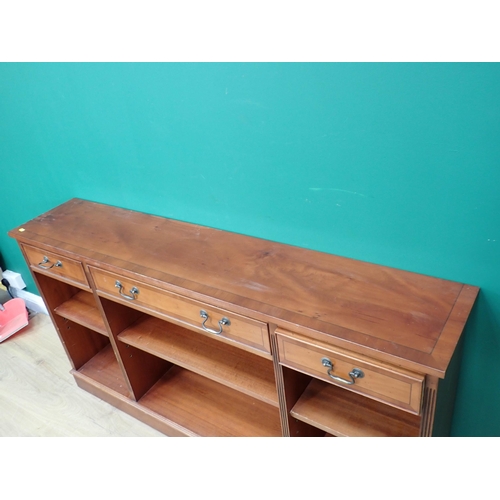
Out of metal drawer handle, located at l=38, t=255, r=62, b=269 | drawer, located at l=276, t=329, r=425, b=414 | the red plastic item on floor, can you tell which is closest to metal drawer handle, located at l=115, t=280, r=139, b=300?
metal drawer handle, located at l=38, t=255, r=62, b=269

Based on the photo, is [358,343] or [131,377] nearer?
[358,343]

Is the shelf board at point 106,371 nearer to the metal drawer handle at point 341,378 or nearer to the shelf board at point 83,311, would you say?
the shelf board at point 83,311

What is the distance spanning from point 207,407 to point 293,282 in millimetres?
810

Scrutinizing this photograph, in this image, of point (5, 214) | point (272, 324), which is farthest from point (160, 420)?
point (5, 214)

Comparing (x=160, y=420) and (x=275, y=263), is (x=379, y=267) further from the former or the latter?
(x=160, y=420)

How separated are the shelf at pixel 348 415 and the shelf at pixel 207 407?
1.07 feet

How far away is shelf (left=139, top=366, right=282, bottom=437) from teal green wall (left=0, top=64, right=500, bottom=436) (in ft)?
2.27

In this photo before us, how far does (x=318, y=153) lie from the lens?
4.36 ft

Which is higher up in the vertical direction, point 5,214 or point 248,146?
point 248,146

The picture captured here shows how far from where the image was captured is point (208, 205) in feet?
5.46

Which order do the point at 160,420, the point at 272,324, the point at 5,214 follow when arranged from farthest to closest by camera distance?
1. the point at 5,214
2. the point at 160,420
3. the point at 272,324

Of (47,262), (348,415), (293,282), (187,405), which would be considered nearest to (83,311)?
(47,262)

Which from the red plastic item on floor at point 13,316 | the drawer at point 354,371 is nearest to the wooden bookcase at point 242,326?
the drawer at point 354,371
